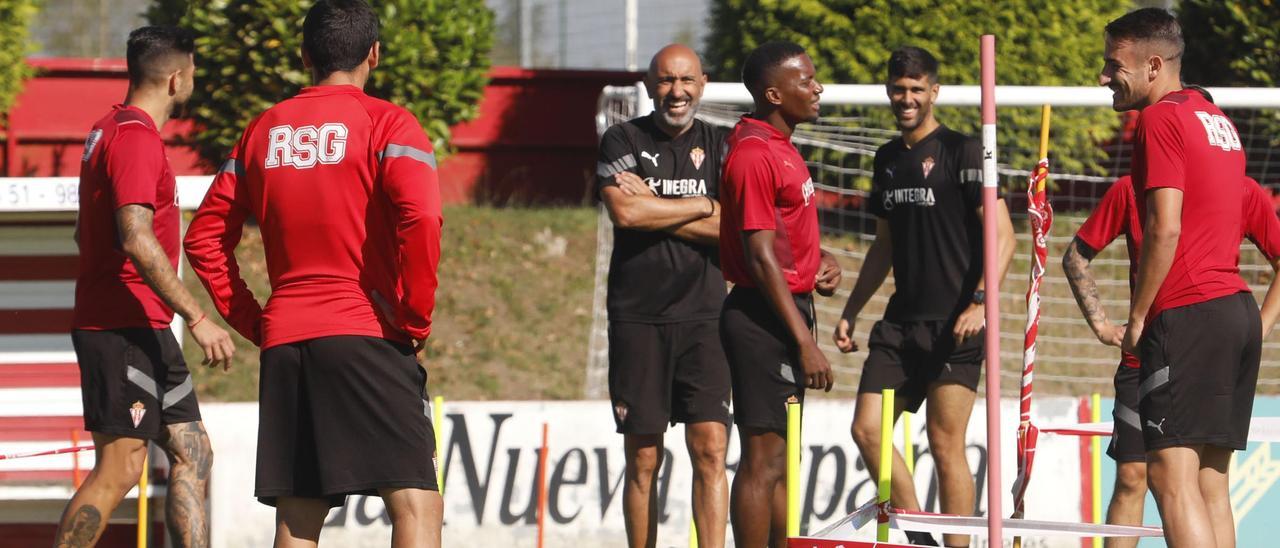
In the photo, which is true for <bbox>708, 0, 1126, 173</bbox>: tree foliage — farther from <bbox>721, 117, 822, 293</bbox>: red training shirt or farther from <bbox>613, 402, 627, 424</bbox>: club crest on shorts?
<bbox>721, 117, 822, 293</bbox>: red training shirt

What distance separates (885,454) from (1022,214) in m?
9.04

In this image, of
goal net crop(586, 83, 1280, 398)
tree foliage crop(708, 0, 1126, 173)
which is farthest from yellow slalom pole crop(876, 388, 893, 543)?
tree foliage crop(708, 0, 1126, 173)

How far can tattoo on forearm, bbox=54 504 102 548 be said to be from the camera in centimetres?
571

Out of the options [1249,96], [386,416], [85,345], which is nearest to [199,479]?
[85,345]

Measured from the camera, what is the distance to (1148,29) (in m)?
4.96

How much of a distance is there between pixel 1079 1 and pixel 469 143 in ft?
19.4

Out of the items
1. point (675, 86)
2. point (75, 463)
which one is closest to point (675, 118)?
point (675, 86)

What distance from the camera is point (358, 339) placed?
4.39 m

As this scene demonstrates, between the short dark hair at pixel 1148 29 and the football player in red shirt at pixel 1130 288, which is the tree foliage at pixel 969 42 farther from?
the short dark hair at pixel 1148 29

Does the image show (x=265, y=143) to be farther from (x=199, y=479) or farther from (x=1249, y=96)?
(x=1249, y=96)

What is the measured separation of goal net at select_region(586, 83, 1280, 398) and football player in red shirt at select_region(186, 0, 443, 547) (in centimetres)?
550

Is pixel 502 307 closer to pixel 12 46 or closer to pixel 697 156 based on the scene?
pixel 12 46

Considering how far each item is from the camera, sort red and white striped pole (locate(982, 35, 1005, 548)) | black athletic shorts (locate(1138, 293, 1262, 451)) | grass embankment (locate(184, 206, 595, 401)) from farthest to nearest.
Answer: grass embankment (locate(184, 206, 595, 401)) < black athletic shorts (locate(1138, 293, 1262, 451)) < red and white striped pole (locate(982, 35, 1005, 548))

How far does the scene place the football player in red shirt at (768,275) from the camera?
5.50 meters
